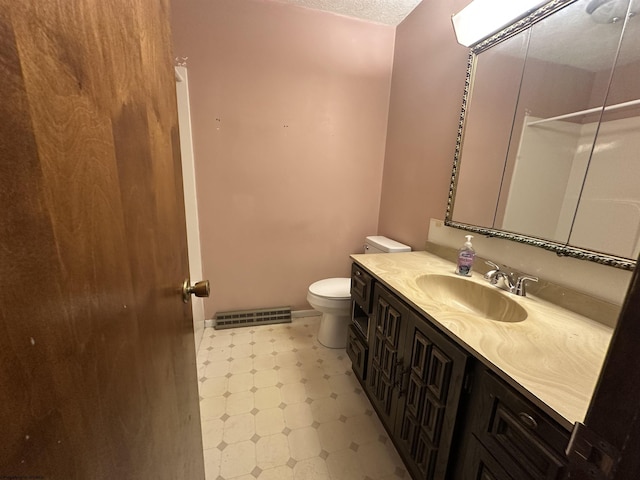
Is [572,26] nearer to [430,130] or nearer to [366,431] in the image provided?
[430,130]

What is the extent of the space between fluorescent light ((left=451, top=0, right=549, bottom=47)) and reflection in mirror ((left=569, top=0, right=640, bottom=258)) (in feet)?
1.07

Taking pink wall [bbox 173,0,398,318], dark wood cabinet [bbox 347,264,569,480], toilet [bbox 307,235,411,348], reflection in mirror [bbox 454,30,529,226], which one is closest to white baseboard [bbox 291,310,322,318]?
pink wall [bbox 173,0,398,318]

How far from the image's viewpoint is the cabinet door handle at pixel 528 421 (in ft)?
2.01

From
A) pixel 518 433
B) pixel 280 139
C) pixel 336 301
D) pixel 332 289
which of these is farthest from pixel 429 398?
pixel 280 139

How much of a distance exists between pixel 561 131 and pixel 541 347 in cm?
82

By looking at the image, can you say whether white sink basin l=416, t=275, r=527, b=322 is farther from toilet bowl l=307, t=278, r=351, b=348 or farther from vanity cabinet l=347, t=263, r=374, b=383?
toilet bowl l=307, t=278, r=351, b=348

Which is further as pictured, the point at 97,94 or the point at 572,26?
the point at 572,26

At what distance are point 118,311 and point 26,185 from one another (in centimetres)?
24

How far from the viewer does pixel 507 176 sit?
1229 millimetres

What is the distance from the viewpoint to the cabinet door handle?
2.01 ft

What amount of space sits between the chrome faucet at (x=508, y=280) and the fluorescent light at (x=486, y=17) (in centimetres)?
108

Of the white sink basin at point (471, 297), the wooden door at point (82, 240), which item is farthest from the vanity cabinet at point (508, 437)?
the wooden door at point (82, 240)

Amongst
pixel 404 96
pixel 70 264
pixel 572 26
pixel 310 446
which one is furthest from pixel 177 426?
pixel 404 96

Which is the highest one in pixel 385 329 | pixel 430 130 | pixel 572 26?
pixel 572 26
